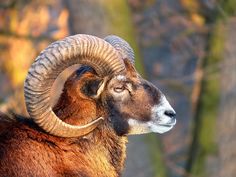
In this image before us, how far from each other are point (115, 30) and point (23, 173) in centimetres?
912

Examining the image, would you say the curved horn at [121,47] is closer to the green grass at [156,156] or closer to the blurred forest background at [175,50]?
the blurred forest background at [175,50]

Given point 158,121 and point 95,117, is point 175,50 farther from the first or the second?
point 95,117

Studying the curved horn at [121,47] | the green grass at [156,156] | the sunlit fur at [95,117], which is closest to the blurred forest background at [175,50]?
the green grass at [156,156]

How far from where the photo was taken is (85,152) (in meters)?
11.1

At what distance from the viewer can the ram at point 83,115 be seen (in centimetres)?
1059

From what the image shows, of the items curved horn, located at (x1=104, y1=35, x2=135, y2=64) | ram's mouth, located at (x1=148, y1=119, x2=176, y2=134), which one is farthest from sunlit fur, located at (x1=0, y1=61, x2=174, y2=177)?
curved horn, located at (x1=104, y1=35, x2=135, y2=64)

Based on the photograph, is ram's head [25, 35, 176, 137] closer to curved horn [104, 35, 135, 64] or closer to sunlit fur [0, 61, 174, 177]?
sunlit fur [0, 61, 174, 177]

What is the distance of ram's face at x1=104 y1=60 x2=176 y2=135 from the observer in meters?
11.1

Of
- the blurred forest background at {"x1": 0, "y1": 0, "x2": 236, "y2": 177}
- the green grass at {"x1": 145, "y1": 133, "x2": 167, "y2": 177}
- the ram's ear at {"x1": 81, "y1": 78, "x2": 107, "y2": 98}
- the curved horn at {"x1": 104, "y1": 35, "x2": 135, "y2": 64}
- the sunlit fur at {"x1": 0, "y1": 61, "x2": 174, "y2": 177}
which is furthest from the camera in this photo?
the green grass at {"x1": 145, "y1": 133, "x2": 167, "y2": 177}

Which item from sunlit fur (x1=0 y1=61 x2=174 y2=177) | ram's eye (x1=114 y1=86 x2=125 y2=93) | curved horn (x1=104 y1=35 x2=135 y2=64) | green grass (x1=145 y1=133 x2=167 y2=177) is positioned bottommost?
green grass (x1=145 y1=133 x2=167 y2=177)

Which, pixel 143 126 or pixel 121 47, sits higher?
pixel 121 47

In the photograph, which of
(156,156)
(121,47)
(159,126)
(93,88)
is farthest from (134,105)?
(156,156)

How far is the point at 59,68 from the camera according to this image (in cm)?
1072

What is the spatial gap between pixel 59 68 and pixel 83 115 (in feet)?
2.18
